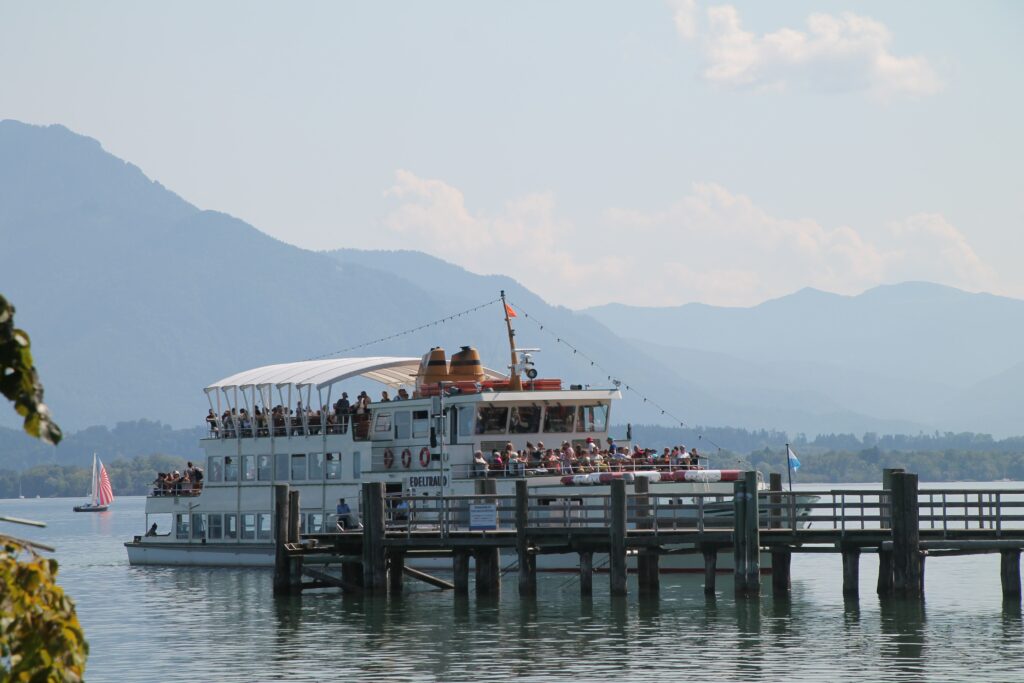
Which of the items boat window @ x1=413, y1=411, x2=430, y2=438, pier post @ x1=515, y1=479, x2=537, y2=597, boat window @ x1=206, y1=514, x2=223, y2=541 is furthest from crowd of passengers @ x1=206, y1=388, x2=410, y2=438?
pier post @ x1=515, y1=479, x2=537, y2=597

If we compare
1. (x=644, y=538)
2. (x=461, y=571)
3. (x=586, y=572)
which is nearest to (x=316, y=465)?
(x=461, y=571)

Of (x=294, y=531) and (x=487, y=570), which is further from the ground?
Answer: (x=294, y=531)

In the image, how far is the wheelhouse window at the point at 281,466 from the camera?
56.8 meters

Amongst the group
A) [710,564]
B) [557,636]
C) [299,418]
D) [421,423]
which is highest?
[299,418]

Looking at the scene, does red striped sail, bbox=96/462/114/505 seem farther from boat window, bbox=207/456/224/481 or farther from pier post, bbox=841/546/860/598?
pier post, bbox=841/546/860/598

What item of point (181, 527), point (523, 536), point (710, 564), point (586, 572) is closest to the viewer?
point (523, 536)

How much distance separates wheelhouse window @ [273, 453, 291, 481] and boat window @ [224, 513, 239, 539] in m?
2.84

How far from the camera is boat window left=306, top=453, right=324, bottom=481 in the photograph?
55375mm

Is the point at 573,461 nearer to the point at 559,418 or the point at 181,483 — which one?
the point at 559,418

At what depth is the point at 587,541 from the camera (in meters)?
39.5

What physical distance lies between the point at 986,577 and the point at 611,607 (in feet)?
71.1

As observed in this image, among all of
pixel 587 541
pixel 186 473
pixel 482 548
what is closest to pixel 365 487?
pixel 482 548

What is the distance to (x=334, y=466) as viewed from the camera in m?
55.0

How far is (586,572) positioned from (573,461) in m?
7.46
